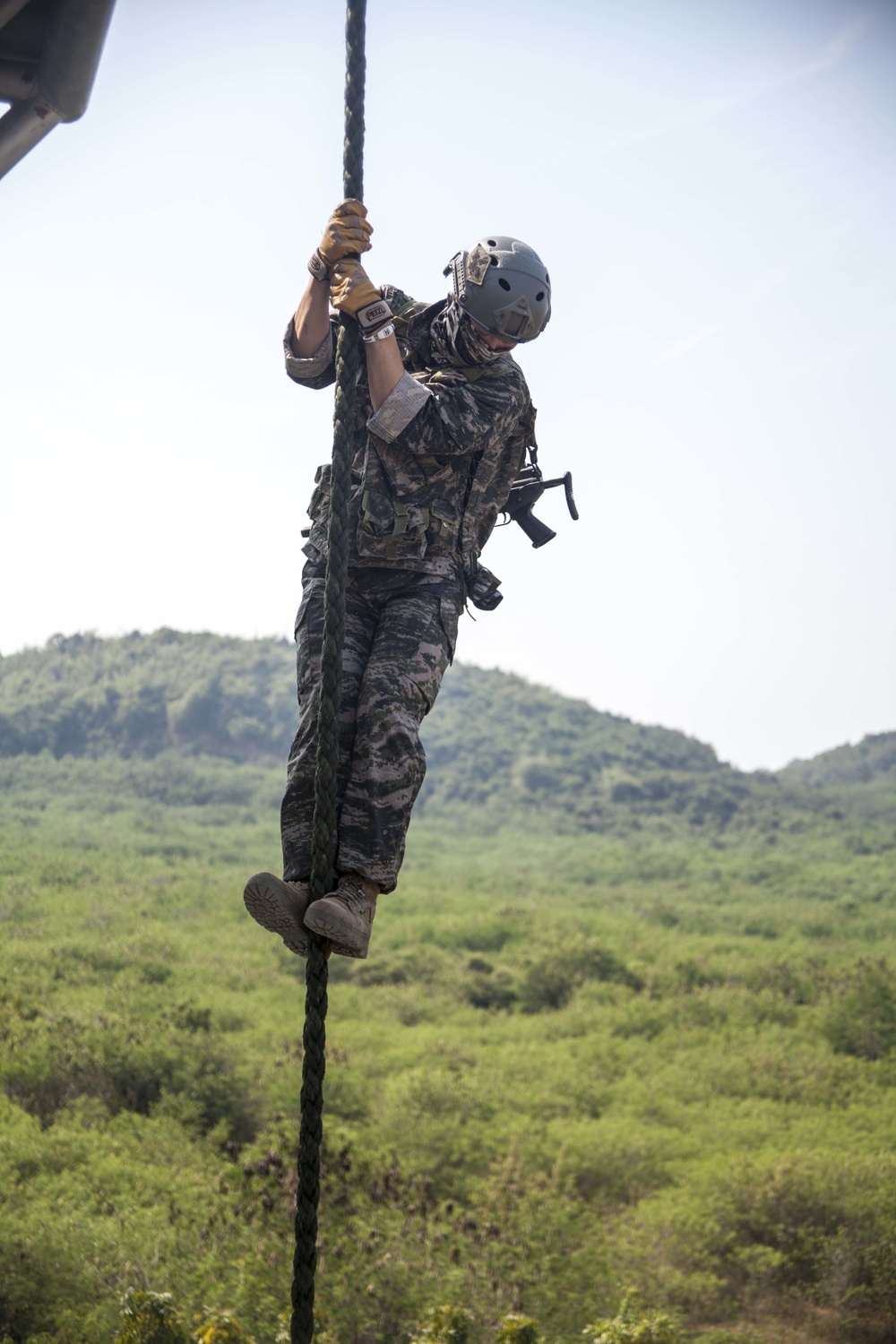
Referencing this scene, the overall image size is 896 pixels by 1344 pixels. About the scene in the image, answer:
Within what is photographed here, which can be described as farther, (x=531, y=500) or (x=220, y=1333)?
(x=220, y=1333)

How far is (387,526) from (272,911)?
1150 mm

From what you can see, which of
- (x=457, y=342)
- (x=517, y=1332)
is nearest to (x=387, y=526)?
(x=457, y=342)

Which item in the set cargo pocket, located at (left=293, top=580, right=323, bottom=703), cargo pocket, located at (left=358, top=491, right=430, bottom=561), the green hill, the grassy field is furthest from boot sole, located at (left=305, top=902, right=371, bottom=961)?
the green hill

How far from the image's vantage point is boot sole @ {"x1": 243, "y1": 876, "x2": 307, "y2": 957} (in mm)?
3169

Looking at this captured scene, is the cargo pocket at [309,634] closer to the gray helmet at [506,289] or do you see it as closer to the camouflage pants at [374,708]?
the camouflage pants at [374,708]

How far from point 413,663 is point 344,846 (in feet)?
1.82

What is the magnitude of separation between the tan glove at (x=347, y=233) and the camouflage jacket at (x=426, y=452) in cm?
34

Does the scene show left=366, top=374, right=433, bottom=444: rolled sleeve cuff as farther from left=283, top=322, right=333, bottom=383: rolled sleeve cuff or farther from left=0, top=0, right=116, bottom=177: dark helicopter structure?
left=0, top=0, right=116, bottom=177: dark helicopter structure

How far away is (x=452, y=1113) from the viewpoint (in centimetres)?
2198

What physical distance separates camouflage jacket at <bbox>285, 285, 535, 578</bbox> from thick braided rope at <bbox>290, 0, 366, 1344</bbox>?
9.6 inches

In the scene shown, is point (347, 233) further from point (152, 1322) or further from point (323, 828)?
point (152, 1322)

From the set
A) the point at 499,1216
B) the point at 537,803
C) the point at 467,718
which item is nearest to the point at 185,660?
the point at 467,718

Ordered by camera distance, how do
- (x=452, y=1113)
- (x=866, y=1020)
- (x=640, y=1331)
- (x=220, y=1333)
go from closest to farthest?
(x=220, y=1333) → (x=640, y=1331) → (x=452, y=1113) → (x=866, y=1020)

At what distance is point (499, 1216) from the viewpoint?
18516 millimetres
